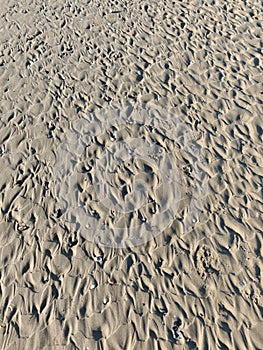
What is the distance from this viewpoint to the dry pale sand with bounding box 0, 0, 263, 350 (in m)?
7.11

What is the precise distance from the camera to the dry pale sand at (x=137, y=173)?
7105mm

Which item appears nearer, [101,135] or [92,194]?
[92,194]

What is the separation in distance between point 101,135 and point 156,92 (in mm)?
2127

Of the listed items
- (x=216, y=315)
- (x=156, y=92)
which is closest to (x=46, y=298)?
(x=216, y=315)

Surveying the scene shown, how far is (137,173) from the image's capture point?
363 inches

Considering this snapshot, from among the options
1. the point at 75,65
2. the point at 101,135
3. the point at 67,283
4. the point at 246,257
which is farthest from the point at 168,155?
the point at 75,65

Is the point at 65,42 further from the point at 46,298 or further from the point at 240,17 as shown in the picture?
the point at 46,298

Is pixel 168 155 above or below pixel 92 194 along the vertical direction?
above

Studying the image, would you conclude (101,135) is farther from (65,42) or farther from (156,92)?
(65,42)

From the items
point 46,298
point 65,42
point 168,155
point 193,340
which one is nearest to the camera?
point 193,340

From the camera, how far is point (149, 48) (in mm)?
12375

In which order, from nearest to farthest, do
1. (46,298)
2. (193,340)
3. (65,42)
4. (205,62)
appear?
(193,340)
(46,298)
(205,62)
(65,42)

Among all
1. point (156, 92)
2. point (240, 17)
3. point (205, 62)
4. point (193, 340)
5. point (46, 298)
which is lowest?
point (46, 298)

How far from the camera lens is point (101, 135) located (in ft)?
33.2
